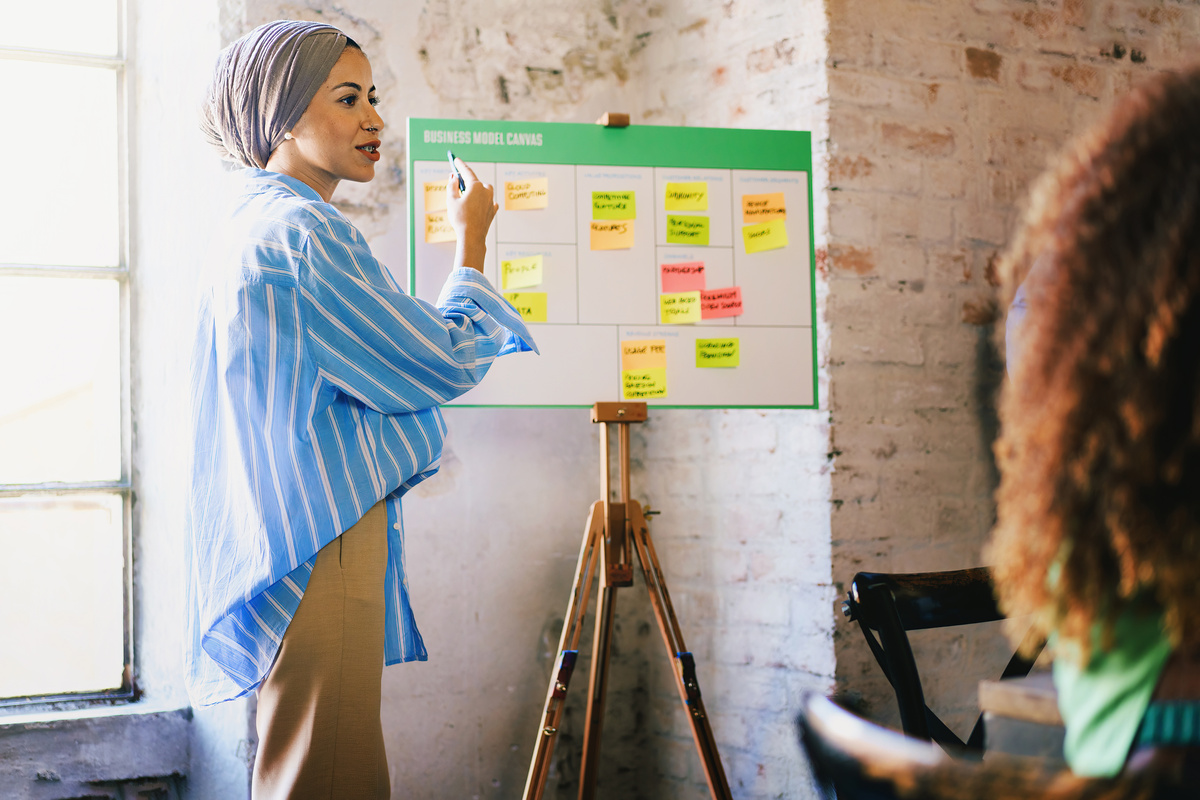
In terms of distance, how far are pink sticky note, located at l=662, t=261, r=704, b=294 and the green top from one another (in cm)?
138

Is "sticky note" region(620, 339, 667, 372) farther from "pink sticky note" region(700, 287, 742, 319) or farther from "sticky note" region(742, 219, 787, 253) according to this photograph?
"sticky note" region(742, 219, 787, 253)

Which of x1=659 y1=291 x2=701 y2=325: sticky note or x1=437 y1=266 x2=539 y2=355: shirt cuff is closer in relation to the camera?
x1=437 y1=266 x2=539 y2=355: shirt cuff

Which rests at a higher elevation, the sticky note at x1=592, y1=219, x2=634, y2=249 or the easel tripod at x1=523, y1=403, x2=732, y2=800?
the sticky note at x1=592, y1=219, x2=634, y2=249

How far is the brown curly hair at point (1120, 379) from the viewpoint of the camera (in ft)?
1.69

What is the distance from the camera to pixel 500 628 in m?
2.26

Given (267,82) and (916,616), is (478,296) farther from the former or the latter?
(916,616)

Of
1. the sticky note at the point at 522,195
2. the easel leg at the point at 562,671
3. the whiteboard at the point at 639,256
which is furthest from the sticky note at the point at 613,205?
the easel leg at the point at 562,671

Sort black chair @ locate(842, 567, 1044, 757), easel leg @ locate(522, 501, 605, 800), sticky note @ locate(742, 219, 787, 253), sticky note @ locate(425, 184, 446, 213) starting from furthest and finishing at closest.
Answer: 1. sticky note @ locate(742, 219, 787, 253)
2. sticky note @ locate(425, 184, 446, 213)
3. easel leg @ locate(522, 501, 605, 800)
4. black chair @ locate(842, 567, 1044, 757)

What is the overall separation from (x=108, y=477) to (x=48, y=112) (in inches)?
33.8

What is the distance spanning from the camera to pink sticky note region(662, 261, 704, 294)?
190cm

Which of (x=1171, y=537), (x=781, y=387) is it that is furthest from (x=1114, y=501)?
(x=781, y=387)

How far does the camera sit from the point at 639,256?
6.21 ft

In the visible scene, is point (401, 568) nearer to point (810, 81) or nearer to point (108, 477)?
point (108, 477)

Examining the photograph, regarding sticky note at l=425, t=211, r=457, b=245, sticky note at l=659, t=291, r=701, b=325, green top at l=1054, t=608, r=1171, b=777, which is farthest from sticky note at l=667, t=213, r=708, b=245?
green top at l=1054, t=608, r=1171, b=777
